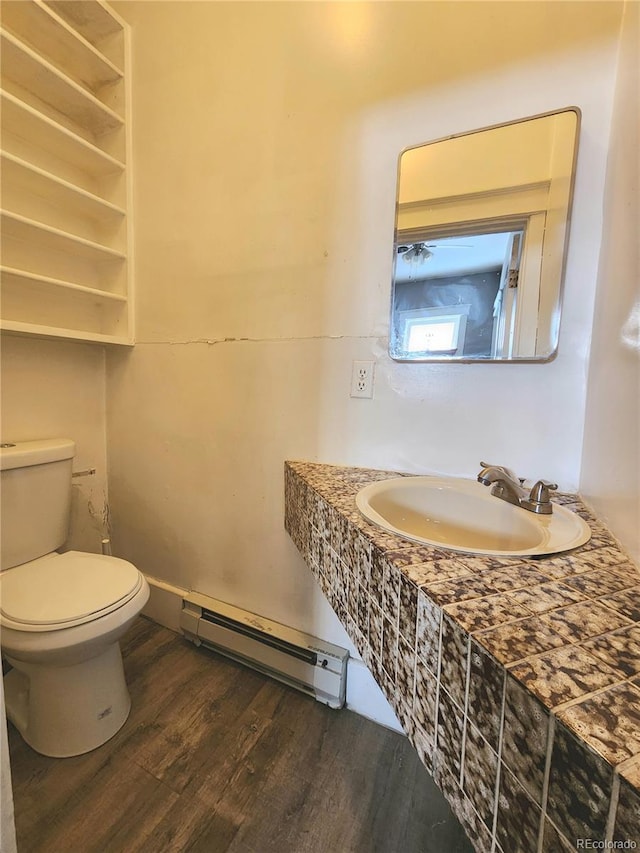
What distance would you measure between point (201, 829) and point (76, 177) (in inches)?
92.0

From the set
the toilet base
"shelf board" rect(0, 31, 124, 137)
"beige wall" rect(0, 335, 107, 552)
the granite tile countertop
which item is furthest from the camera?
"beige wall" rect(0, 335, 107, 552)

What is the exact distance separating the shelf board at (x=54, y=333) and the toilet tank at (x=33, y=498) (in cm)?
42

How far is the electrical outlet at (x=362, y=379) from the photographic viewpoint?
1.16 metres

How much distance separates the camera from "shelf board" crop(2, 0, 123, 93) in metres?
1.21

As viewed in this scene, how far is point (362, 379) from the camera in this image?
1168mm

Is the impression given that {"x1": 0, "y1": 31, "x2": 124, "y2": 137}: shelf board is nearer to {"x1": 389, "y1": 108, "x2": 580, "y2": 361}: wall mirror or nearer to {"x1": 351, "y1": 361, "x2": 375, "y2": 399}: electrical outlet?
{"x1": 389, "y1": 108, "x2": 580, "y2": 361}: wall mirror

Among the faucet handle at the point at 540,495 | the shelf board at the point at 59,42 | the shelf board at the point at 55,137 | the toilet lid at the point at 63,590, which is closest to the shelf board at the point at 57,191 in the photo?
the shelf board at the point at 55,137

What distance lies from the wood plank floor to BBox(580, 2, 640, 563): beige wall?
3.12 ft

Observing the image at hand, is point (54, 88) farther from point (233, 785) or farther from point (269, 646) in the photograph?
point (233, 785)

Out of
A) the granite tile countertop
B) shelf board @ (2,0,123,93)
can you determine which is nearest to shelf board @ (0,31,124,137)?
shelf board @ (2,0,123,93)

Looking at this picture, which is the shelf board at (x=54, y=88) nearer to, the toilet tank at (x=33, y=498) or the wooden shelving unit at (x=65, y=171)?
the wooden shelving unit at (x=65, y=171)

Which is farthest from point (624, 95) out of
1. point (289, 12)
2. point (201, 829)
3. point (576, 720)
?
point (201, 829)

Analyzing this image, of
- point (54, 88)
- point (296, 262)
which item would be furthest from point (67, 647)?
point (54, 88)

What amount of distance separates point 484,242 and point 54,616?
161cm
